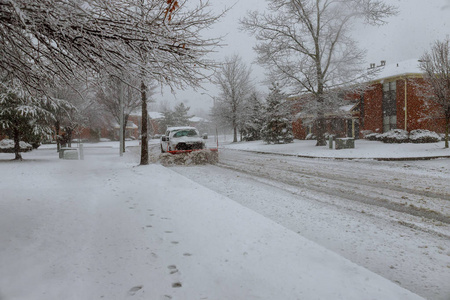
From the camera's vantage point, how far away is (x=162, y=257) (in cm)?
356

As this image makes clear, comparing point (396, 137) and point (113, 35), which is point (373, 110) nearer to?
point (396, 137)

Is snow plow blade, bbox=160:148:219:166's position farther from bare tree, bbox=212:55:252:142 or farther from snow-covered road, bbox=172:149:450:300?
bare tree, bbox=212:55:252:142

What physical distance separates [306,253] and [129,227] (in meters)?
2.73

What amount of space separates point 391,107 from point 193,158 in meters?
24.2

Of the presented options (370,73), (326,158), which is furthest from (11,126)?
(370,73)

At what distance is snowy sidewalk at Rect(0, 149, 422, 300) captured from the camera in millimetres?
2807

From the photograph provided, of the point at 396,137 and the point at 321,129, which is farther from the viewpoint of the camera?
the point at 396,137

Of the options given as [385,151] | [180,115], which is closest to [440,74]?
[385,151]

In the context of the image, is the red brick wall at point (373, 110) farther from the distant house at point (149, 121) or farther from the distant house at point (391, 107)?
the distant house at point (149, 121)

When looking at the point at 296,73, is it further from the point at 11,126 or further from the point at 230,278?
the point at 230,278

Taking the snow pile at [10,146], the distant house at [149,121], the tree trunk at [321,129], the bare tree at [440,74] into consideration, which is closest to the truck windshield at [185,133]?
the tree trunk at [321,129]

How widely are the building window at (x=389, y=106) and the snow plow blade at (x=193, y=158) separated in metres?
22.9

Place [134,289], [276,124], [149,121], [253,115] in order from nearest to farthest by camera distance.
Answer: [134,289] < [276,124] < [253,115] < [149,121]

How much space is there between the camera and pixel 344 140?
21.5 m
